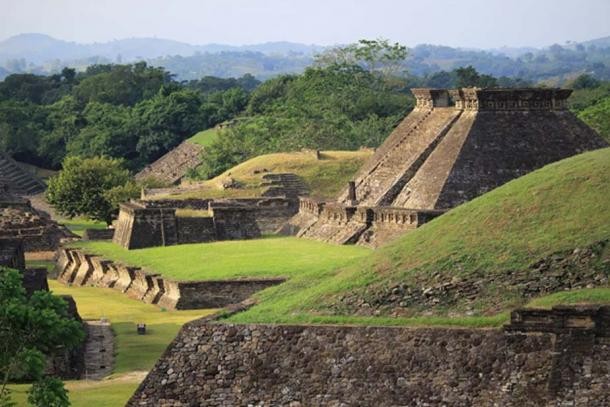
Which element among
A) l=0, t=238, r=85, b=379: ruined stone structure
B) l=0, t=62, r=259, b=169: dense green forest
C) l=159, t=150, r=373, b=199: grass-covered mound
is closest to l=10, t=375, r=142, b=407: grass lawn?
l=0, t=238, r=85, b=379: ruined stone structure

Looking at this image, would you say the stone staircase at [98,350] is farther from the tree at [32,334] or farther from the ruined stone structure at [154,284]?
the tree at [32,334]

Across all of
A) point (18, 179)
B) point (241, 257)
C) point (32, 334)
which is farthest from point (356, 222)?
point (18, 179)

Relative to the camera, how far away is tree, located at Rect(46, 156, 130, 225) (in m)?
77.2

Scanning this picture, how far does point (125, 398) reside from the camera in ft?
97.3

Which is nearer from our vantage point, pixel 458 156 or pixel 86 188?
pixel 458 156

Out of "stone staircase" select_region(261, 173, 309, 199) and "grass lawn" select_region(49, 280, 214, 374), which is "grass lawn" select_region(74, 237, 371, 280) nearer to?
"grass lawn" select_region(49, 280, 214, 374)

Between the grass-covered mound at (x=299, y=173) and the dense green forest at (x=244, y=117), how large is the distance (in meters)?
11.4

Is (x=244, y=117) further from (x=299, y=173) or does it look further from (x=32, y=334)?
(x=32, y=334)

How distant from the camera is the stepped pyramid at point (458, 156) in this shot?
4538 cm

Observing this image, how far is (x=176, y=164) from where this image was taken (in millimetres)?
104875

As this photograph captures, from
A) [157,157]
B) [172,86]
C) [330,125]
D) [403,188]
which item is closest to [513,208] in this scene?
[403,188]

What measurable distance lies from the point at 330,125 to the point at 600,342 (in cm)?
6409

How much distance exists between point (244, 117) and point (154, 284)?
64.5 meters

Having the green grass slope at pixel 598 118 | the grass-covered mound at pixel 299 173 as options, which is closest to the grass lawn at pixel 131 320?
the grass-covered mound at pixel 299 173
